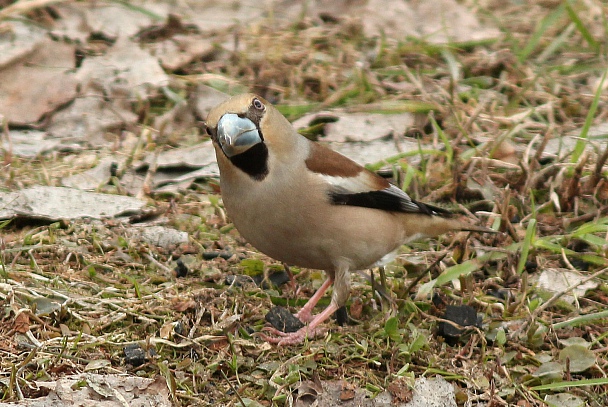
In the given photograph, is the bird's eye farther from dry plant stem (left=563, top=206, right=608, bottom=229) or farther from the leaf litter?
dry plant stem (left=563, top=206, right=608, bottom=229)

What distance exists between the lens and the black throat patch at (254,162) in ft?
13.4

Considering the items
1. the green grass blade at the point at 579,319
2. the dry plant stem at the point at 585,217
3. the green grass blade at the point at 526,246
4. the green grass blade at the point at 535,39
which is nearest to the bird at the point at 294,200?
the green grass blade at the point at 526,246

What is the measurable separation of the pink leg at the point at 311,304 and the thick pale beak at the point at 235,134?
0.91m

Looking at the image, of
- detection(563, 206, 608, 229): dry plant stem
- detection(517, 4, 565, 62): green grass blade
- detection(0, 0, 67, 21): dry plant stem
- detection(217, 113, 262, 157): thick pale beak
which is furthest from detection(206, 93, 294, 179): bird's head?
detection(0, 0, 67, 21): dry plant stem

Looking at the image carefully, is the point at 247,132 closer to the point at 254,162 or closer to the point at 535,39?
the point at 254,162

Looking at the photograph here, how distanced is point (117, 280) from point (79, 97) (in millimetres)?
2398

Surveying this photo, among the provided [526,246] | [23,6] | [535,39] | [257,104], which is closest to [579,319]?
[526,246]

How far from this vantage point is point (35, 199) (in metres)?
5.09

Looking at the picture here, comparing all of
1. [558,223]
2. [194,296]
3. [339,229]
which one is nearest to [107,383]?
[194,296]

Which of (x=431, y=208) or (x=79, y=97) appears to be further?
(x=79, y=97)

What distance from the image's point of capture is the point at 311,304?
4488mm

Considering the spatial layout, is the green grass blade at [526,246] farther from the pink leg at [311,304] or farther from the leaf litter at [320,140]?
the pink leg at [311,304]

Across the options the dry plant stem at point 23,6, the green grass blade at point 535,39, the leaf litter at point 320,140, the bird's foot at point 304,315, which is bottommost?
the bird's foot at point 304,315

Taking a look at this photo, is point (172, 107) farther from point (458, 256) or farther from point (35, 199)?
point (458, 256)
